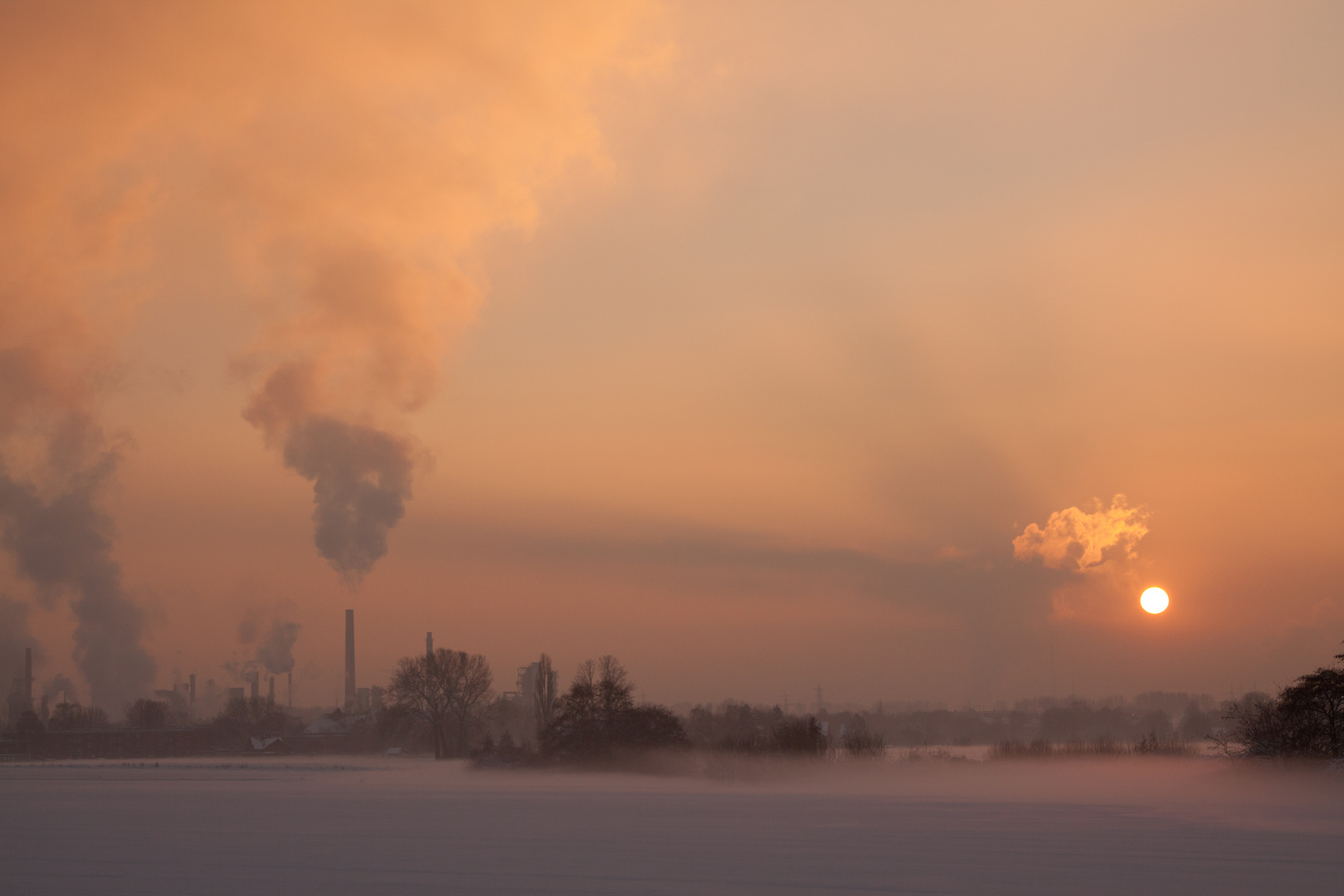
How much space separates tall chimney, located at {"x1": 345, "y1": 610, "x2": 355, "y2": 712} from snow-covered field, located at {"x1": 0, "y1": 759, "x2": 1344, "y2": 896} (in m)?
88.7

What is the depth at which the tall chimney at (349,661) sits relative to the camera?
16412 cm

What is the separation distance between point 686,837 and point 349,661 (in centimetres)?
13758

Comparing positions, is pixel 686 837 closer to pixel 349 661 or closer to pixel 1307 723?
pixel 1307 723

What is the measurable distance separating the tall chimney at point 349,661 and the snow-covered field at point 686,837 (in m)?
88.7

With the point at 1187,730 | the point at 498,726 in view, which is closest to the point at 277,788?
the point at 498,726

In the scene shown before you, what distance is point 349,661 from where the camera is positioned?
16675cm

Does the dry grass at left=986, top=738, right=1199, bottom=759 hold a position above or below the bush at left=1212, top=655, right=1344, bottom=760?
below

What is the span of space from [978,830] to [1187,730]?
146061 mm

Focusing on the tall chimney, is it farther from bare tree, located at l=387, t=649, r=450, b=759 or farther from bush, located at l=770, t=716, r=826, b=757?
bush, located at l=770, t=716, r=826, b=757

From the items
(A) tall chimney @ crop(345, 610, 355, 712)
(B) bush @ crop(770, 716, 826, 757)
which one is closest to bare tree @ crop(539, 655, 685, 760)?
(B) bush @ crop(770, 716, 826, 757)

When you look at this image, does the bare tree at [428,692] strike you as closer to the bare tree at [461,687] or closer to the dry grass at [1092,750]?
the bare tree at [461,687]

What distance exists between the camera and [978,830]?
41906 millimetres

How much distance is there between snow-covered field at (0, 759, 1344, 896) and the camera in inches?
1146

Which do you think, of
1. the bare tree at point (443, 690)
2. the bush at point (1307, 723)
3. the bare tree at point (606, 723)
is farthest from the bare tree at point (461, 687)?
the bush at point (1307, 723)
